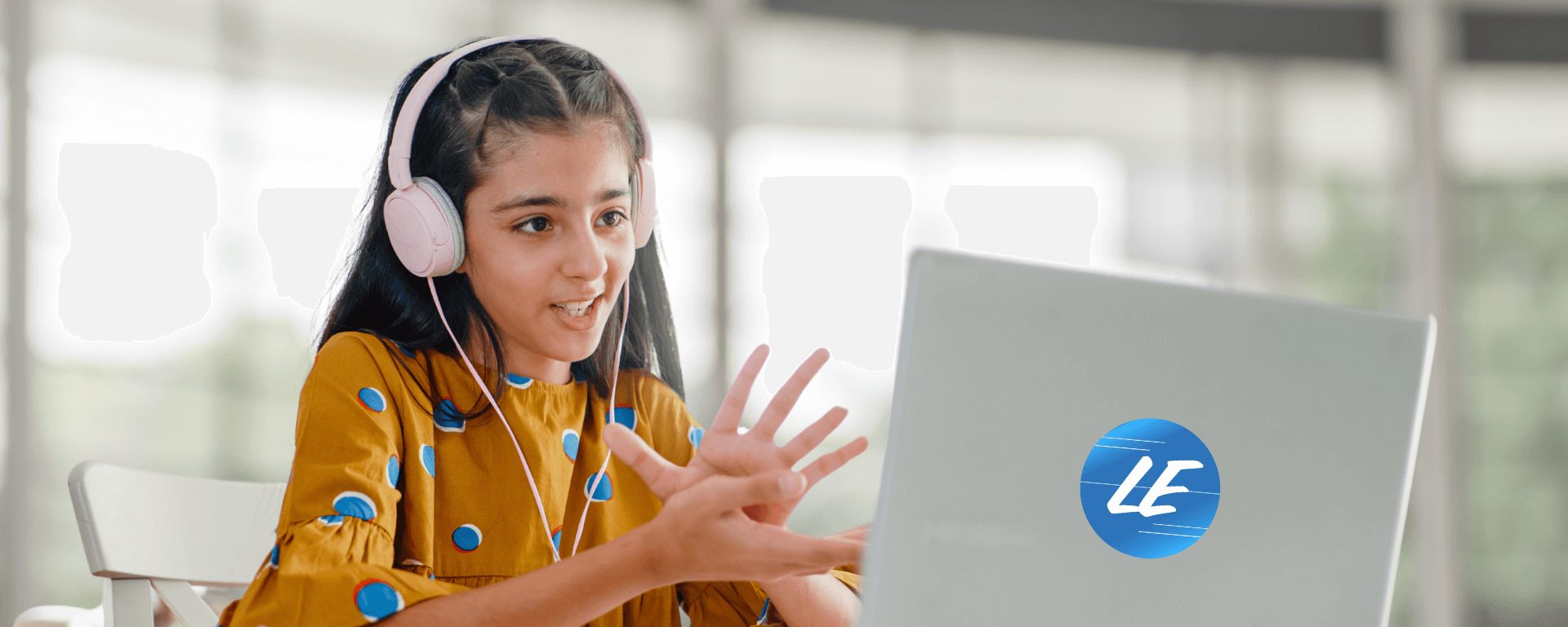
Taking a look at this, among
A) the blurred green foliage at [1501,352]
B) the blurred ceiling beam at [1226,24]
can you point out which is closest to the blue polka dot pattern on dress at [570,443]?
the blurred ceiling beam at [1226,24]

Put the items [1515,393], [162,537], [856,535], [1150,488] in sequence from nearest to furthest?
1. [1150,488]
2. [856,535]
3. [162,537]
4. [1515,393]

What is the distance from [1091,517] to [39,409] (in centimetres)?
304

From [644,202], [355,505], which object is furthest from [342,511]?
[644,202]

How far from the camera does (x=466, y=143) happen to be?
2.57ft

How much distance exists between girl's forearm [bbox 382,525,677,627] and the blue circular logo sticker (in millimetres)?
270

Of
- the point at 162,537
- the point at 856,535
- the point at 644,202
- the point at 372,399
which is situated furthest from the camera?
the point at 162,537

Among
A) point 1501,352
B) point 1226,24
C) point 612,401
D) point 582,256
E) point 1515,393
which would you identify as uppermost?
point 1226,24

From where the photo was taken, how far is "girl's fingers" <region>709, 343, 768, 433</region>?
0.62 meters

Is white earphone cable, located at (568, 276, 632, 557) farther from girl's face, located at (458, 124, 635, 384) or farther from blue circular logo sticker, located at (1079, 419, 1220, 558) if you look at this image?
blue circular logo sticker, located at (1079, 419, 1220, 558)

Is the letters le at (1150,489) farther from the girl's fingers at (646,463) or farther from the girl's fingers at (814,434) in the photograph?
the girl's fingers at (646,463)

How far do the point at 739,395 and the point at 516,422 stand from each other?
0.28 meters

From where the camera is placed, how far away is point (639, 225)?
2.77 feet

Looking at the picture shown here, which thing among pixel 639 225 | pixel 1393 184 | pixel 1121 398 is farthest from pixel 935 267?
pixel 1393 184

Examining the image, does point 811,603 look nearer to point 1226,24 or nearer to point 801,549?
point 801,549
